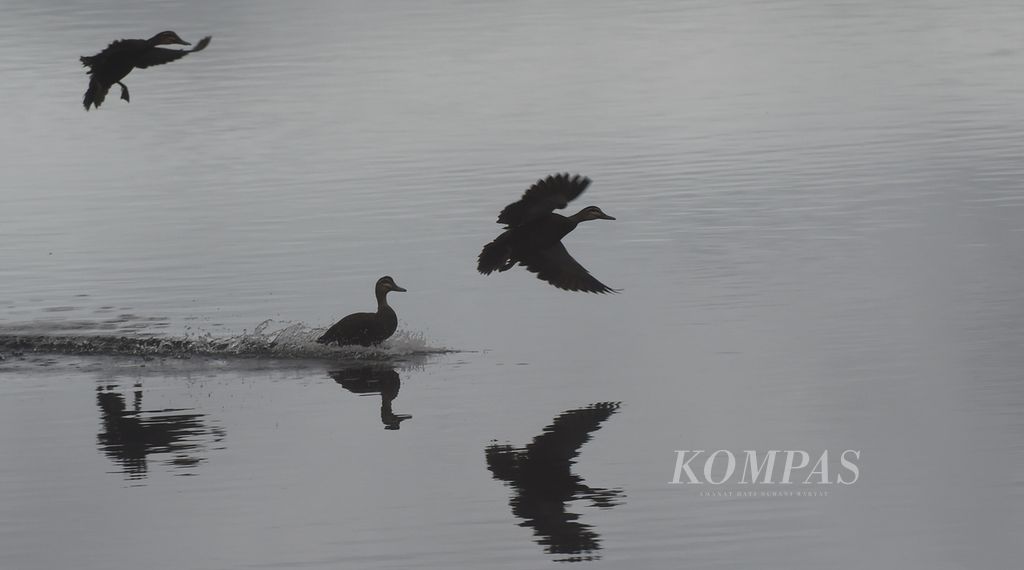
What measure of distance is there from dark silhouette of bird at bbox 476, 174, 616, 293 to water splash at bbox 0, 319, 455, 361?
1974mm

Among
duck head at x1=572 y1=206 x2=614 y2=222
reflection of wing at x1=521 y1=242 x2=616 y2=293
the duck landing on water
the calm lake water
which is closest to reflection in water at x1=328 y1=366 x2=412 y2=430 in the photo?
the calm lake water

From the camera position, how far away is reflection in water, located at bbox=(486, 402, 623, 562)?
46.1 ft

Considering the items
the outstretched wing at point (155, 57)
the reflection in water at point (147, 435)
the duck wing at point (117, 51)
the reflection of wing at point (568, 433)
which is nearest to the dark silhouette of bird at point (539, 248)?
the reflection of wing at point (568, 433)

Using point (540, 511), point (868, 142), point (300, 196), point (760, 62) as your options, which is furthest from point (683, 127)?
point (540, 511)

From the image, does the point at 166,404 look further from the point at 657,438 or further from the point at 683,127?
the point at 683,127

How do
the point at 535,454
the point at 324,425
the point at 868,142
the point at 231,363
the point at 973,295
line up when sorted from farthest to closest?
1. the point at 868,142
2. the point at 973,295
3. the point at 231,363
4. the point at 324,425
5. the point at 535,454

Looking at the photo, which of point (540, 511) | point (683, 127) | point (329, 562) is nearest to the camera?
point (329, 562)

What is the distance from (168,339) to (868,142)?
1732 centimetres

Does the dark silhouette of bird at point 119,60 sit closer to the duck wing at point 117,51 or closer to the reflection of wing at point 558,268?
the duck wing at point 117,51

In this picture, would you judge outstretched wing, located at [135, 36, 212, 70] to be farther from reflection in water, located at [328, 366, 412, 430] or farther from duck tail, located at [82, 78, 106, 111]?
reflection in water, located at [328, 366, 412, 430]

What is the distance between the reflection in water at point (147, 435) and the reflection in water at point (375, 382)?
5.41ft

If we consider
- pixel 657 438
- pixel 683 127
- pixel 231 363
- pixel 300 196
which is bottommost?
pixel 657 438

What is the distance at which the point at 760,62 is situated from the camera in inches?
2069

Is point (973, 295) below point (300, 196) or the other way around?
below
